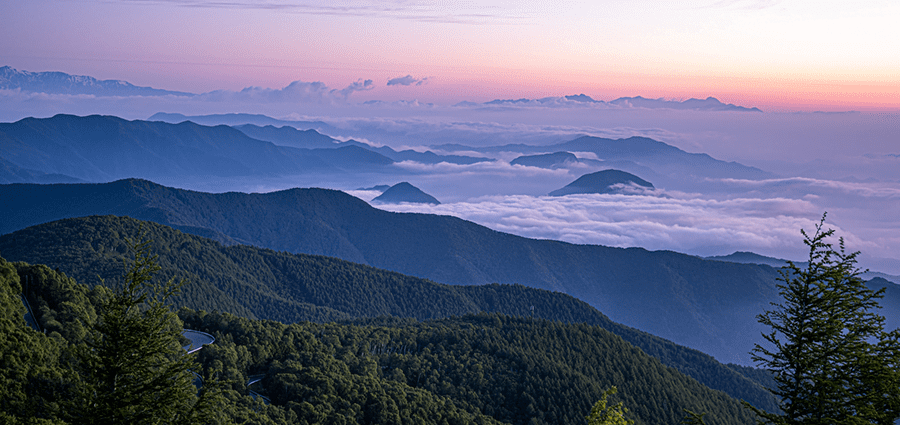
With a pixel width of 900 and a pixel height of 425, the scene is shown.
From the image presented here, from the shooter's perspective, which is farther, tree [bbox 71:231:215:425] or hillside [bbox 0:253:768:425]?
hillside [bbox 0:253:768:425]

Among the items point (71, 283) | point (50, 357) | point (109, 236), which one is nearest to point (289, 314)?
point (109, 236)

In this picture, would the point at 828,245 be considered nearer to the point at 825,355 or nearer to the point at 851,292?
the point at 851,292

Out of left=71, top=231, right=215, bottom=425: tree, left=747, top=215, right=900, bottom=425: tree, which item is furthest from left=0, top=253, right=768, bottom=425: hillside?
left=747, top=215, right=900, bottom=425: tree

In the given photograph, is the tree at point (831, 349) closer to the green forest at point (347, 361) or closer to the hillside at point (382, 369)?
the green forest at point (347, 361)

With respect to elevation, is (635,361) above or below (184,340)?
below

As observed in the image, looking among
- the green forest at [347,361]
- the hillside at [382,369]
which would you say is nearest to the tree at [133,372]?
the green forest at [347,361]

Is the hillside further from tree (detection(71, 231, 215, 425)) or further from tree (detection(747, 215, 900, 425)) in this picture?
tree (detection(747, 215, 900, 425))
